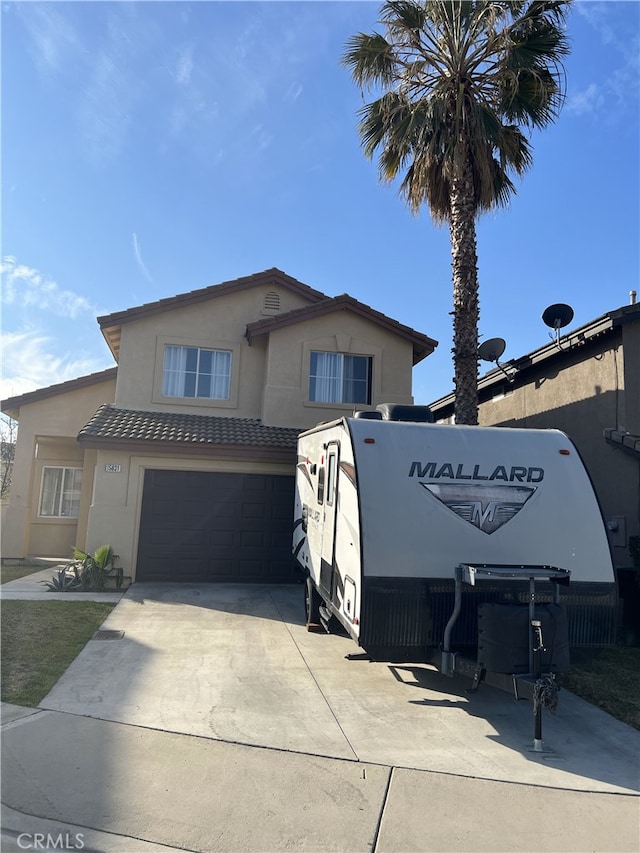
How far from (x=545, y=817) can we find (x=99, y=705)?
398 centimetres

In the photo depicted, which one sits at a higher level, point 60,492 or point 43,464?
point 43,464

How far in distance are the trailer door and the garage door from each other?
545 centimetres

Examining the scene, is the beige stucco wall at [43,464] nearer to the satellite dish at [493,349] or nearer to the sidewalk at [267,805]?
the satellite dish at [493,349]

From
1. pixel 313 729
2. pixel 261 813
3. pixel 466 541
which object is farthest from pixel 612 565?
pixel 261 813

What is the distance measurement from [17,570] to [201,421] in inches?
220

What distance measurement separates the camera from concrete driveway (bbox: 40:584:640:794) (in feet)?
15.6

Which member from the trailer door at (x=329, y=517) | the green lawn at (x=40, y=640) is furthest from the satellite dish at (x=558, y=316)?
the green lawn at (x=40, y=640)

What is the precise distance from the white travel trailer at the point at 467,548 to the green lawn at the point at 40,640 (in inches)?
127

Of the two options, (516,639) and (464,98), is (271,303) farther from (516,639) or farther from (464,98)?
(516,639)

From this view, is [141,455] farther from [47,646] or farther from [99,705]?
[99,705]

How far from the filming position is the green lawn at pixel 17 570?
12.5 meters

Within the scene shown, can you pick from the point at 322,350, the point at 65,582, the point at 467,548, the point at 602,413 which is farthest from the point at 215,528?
the point at 602,413

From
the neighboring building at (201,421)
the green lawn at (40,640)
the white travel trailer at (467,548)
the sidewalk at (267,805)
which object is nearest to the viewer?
the sidewalk at (267,805)

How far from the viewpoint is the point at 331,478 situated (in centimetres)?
726
